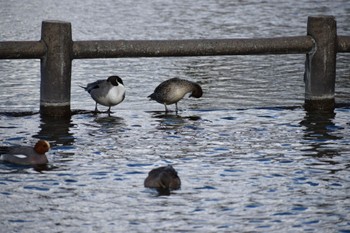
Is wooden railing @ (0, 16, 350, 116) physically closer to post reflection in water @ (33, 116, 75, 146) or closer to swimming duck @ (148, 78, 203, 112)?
post reflection in water @ (33, 116, 75, 146)

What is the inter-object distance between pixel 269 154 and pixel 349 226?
2853 mm

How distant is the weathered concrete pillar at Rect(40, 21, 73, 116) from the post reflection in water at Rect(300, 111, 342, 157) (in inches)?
123

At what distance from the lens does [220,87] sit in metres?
17.0

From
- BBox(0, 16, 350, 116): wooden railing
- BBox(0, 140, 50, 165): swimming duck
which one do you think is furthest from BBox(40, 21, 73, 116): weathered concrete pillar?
BBox(0, 140, 50, 165): swimming duck

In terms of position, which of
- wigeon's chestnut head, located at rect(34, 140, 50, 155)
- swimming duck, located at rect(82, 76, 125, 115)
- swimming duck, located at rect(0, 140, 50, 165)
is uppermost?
swimming duck, located at rect(82, 76, 125, 115)

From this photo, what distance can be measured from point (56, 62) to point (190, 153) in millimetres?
2475

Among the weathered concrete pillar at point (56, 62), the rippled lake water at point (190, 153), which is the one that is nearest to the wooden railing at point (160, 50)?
the weathered concrete pillar at point (56, 62)

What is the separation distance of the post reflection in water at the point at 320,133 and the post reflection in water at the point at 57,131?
9.42 feet

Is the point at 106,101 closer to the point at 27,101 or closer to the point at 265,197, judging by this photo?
the point at 27,101

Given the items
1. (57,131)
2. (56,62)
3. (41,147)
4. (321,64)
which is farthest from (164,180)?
(321,64)

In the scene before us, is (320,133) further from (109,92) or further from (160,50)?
(109,92)

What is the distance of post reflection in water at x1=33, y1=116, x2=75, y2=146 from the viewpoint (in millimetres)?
12795

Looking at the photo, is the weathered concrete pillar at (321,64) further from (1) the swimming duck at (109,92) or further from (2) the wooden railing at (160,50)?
(1) the swimming duck at (109,92)

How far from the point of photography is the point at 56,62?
44.7 ft
